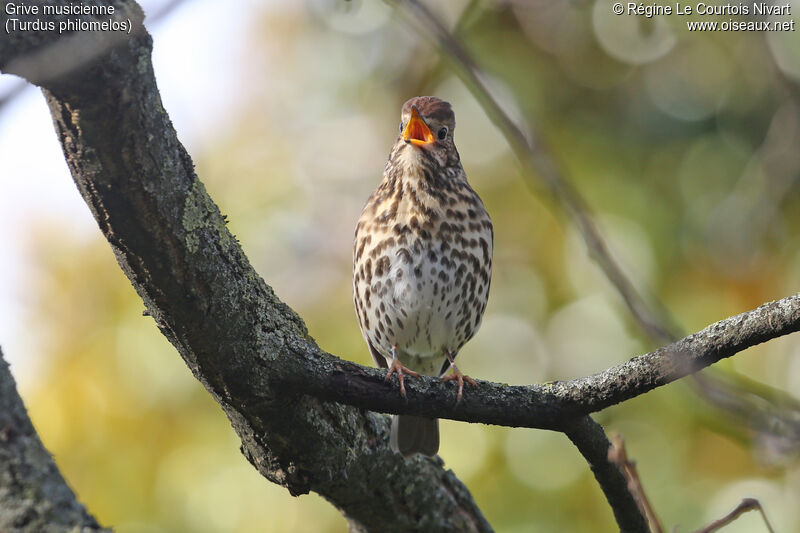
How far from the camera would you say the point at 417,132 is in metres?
4.43

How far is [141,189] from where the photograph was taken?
7.57 ft

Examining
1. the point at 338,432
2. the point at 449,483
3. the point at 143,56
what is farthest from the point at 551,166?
the point at 449,483

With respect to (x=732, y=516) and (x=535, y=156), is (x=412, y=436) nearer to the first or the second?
(x=732, y=516)

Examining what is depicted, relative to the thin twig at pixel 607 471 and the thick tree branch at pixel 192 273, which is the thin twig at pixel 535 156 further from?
the thin twig at pixel 607 471

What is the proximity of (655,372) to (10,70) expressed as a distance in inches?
74.9

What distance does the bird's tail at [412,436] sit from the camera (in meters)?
3.55

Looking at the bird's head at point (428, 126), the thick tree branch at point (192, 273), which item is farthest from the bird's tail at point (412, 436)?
the bird's head at point (428, 126)

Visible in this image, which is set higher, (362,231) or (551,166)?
(362,231)

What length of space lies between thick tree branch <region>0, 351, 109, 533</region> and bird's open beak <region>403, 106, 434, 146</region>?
2700mm

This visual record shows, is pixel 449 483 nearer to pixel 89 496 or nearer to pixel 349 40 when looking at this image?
pixel 89 496

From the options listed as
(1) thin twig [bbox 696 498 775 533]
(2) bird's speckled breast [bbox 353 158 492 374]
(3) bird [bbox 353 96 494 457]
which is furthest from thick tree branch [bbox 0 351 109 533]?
(2) bird's speckled breast [bbox 353 158 492 374]

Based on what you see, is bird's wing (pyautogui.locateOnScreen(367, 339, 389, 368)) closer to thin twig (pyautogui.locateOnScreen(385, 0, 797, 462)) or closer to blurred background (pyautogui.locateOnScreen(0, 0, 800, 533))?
blurred background (pyautogui.locateOnScreen(0, 0, 800, 533))

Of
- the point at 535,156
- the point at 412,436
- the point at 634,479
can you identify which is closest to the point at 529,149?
the point at 535,156

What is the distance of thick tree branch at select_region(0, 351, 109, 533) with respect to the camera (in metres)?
1.87
